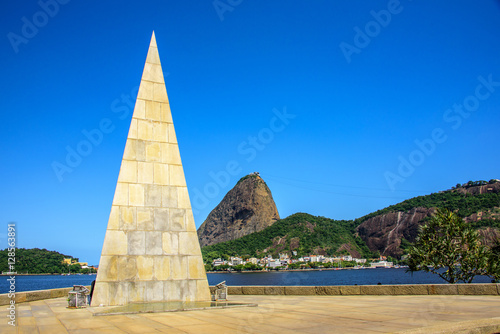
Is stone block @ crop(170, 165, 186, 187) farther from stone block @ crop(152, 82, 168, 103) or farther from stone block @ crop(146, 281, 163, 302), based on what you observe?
stone block @ crop(146, 281, 163, 302)

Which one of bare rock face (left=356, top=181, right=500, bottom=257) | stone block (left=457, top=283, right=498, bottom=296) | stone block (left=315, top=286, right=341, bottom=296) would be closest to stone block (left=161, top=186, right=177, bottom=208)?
stone block (left=315, top=286, right=341, bottom=296)

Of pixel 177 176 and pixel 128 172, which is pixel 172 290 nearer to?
pixel 177 176

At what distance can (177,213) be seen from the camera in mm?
14469

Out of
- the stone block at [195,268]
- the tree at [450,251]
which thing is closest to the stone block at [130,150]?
the stone block at [195,268]

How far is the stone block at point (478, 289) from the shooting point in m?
13.9

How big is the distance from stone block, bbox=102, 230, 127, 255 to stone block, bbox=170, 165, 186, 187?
262 cm

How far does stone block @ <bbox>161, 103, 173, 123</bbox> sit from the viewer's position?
15469 millimetres

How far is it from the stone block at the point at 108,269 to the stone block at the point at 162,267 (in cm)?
131

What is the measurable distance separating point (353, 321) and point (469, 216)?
141074 mm

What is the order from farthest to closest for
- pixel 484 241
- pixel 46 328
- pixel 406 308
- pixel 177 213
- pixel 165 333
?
pixel 484 241 → pixel 177 213 → pixel 406 308 → pixel 46 328 → pixel 165 333

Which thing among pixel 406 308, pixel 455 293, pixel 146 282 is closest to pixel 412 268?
pixel 455 293

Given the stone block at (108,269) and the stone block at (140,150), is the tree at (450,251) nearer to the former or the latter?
the stone block at (140,150)

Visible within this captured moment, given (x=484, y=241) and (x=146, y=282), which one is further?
(x=484, y=241)

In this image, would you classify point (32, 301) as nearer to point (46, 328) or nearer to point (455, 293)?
point (46, 328)
